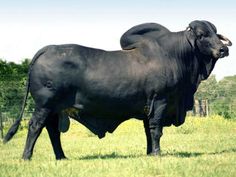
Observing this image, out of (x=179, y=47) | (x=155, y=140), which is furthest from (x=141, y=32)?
(x=155, y=140)

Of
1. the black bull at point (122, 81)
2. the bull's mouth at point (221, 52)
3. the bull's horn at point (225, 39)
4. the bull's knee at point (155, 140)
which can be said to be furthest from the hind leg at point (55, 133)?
the bull's horn at point (225, 39)

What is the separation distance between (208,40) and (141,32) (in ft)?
4.22

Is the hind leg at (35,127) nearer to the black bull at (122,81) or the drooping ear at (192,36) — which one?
the black bull at (122,81)

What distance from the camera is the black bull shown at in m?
8.55

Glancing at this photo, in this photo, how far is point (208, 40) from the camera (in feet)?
29.8

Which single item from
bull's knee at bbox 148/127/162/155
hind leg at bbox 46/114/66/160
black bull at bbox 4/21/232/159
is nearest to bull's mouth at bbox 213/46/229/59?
black bull at bbox 4/21/232/159

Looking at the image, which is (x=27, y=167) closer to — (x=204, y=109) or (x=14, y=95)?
(x=14, y=95)

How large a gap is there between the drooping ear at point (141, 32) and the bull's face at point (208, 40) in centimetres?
62

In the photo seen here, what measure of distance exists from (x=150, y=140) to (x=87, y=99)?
154 centimetres

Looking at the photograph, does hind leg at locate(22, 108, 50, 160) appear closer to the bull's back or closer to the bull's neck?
the bull's back

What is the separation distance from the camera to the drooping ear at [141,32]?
953cm

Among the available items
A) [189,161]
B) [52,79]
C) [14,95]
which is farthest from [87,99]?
[14,95]

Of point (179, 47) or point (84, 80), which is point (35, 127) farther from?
point (179, 47)

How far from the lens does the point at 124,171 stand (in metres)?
6.86
